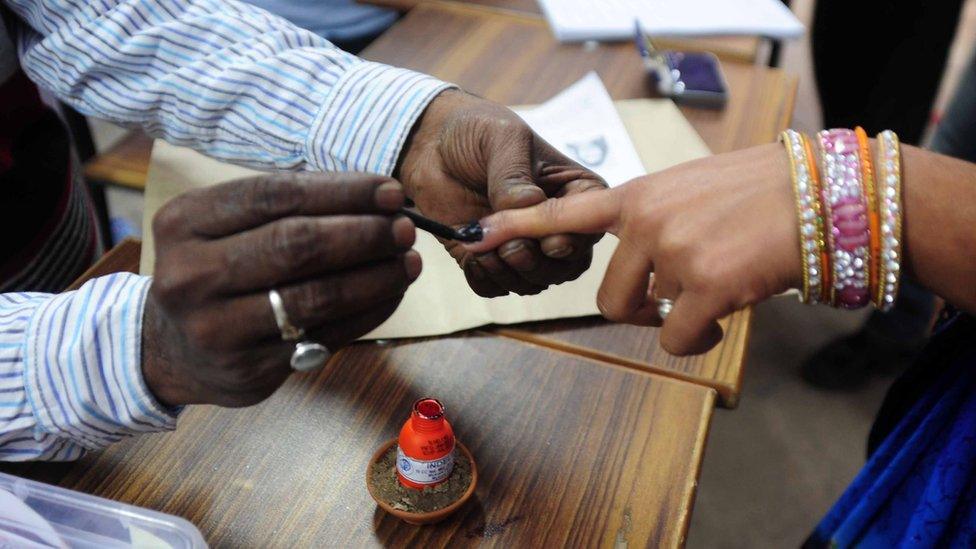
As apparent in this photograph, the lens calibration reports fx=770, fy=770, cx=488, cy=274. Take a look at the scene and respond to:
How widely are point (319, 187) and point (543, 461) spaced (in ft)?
1.08

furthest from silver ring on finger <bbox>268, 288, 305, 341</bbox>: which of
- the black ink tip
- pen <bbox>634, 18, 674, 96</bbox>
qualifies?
pen <bbox>634, 18, 674, 96</bbox>

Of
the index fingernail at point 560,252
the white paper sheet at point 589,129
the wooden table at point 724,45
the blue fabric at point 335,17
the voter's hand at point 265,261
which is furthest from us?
the blue fabric at point 335,17

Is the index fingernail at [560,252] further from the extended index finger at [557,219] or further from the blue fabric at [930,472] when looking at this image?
the blue fabric at [930,472]

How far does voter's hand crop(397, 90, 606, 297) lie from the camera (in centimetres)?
76

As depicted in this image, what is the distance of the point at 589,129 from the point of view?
119 cm

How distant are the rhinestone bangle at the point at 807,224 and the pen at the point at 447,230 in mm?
295

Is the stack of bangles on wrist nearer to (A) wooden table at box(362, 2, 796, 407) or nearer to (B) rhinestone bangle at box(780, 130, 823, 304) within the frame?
(B) rhinestone bangle at box(780, 130, 823, 304)

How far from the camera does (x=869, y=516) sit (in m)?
0.87

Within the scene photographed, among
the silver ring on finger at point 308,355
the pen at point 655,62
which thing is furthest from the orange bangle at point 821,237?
the pen at point 655,62

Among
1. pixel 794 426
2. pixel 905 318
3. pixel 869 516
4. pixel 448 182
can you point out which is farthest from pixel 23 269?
pixel 905 318

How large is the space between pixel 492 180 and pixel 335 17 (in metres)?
0.97

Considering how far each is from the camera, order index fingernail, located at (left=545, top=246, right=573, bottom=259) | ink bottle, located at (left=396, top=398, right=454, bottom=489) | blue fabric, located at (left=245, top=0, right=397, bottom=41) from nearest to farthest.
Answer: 1. ink bottle, located at (left=396, top=398, right=454, bottom=489)
2. index fingernail, located at (left=545, top=246, right=573, bottom=259)
3. blue fabric, located at (left=245, top=0, right=397, bottom=41)

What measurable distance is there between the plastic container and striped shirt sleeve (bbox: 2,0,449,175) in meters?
0.48

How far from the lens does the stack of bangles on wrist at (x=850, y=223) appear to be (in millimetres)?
599
